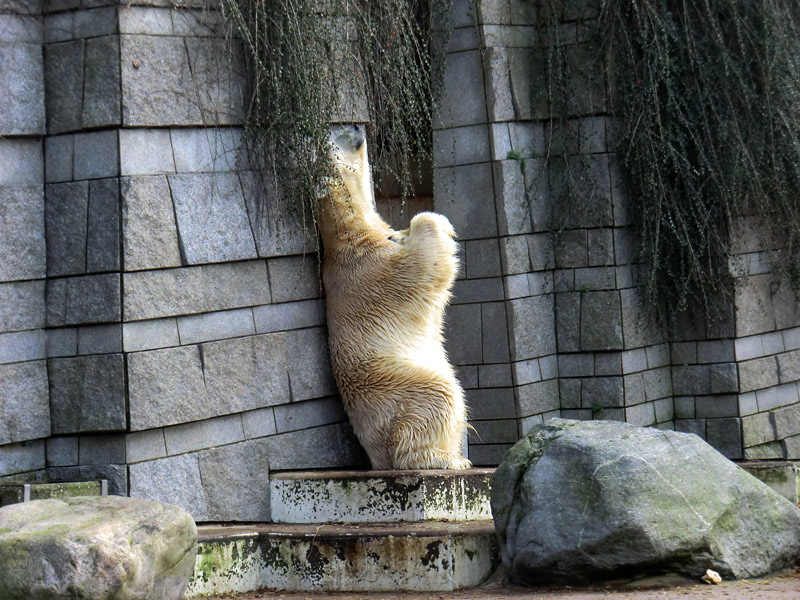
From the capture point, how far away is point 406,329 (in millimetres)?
5168

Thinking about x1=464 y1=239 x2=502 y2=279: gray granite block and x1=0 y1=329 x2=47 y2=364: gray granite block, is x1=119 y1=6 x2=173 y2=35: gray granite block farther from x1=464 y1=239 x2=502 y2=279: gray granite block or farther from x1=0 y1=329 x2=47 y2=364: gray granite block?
x1=464 y1=239 x2=502 y2=279: gray granite block

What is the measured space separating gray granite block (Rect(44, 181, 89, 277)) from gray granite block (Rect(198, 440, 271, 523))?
961 millimetres

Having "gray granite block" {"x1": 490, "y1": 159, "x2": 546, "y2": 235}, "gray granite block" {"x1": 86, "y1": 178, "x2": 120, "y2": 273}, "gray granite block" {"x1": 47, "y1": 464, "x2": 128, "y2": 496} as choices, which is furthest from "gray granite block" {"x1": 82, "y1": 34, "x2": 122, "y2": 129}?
"gray granite block" {"x1": 490, "y1": 159, "x2": 546, "y2": 235}

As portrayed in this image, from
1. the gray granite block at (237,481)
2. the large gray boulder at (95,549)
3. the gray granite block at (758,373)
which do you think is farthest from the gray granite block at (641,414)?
the large gray boulder at (95,549)

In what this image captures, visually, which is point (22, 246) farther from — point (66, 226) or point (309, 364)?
point (309, 364)

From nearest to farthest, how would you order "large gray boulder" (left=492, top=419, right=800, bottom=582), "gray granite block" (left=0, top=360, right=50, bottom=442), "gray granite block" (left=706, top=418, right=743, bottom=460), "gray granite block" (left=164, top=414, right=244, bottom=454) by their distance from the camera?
"large gray boulder" (left=492, top=419, right=800, bottom=582) < "gray granite block" (left=0, top=360, right=50, bottom=442) < "gray granite block" (left=164, top=414, right=244, bottom=454) < "gray granite block" (left=706, top=418, right=743, bottom=460)

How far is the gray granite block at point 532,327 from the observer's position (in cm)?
597

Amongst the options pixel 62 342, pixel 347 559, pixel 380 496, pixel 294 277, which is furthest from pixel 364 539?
pixel 62 342

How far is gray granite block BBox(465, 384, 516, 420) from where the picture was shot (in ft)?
19.7

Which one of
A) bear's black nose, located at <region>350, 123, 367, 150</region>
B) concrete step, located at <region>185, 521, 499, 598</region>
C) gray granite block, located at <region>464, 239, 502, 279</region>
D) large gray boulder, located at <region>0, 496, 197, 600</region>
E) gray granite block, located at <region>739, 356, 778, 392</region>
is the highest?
bear's black nose, located at <region>350, 123, 367, 150</region>

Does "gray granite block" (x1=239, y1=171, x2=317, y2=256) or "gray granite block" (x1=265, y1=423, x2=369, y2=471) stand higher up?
"gray granite block" (x1=239, y1=171, x2=317, y2=256)

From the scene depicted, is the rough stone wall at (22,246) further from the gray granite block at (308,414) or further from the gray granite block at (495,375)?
the gray granite block at (495,375)

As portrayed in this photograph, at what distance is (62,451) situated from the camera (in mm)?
4531

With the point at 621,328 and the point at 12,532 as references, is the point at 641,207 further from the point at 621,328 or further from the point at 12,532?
the point at 12,532
